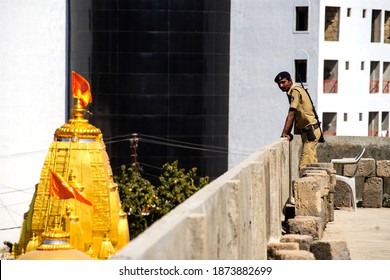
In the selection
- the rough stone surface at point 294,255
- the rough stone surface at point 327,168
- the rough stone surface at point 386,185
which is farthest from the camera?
the rough stone surface at point 386,185

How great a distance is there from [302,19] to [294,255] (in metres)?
57.0

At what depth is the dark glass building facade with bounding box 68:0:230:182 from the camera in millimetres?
68312

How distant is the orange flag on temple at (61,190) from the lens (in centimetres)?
5172

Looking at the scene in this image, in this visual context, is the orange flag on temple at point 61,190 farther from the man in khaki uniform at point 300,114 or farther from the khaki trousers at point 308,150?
the man in khaki uniform at point 300,114

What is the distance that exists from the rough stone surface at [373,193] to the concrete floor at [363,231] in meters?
0.24

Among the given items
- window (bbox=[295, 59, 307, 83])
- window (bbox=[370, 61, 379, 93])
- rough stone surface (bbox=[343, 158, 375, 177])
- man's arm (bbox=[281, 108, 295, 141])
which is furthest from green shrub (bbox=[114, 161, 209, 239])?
man's arm (bbox=[281, 108, 295, 141])

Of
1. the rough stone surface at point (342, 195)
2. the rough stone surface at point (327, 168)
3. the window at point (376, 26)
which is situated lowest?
the rough stone surface at point (342, 195)

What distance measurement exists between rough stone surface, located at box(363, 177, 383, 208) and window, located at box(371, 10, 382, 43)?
50.1m

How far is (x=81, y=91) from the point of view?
58500 mm

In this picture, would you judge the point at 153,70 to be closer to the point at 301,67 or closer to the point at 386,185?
the point at 301,67

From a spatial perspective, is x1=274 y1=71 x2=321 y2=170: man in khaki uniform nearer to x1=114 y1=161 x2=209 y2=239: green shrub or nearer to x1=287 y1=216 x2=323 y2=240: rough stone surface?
x1=287 y1=216 x2=323 y2=240: rough stone surface

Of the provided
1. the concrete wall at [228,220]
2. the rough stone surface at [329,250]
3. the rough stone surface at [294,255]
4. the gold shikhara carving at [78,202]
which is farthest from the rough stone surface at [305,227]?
the gold shikhara carving at [78,202]

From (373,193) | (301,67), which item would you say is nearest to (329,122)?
(301,67)

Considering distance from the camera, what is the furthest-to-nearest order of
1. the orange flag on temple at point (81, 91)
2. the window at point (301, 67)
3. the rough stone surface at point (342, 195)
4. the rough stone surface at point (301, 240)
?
the window at point (301, 67)
the orange flag on temple at point (81, 91)
the rough stone surface at point (342, 195)
the rough stone surface at point (301, 240)
